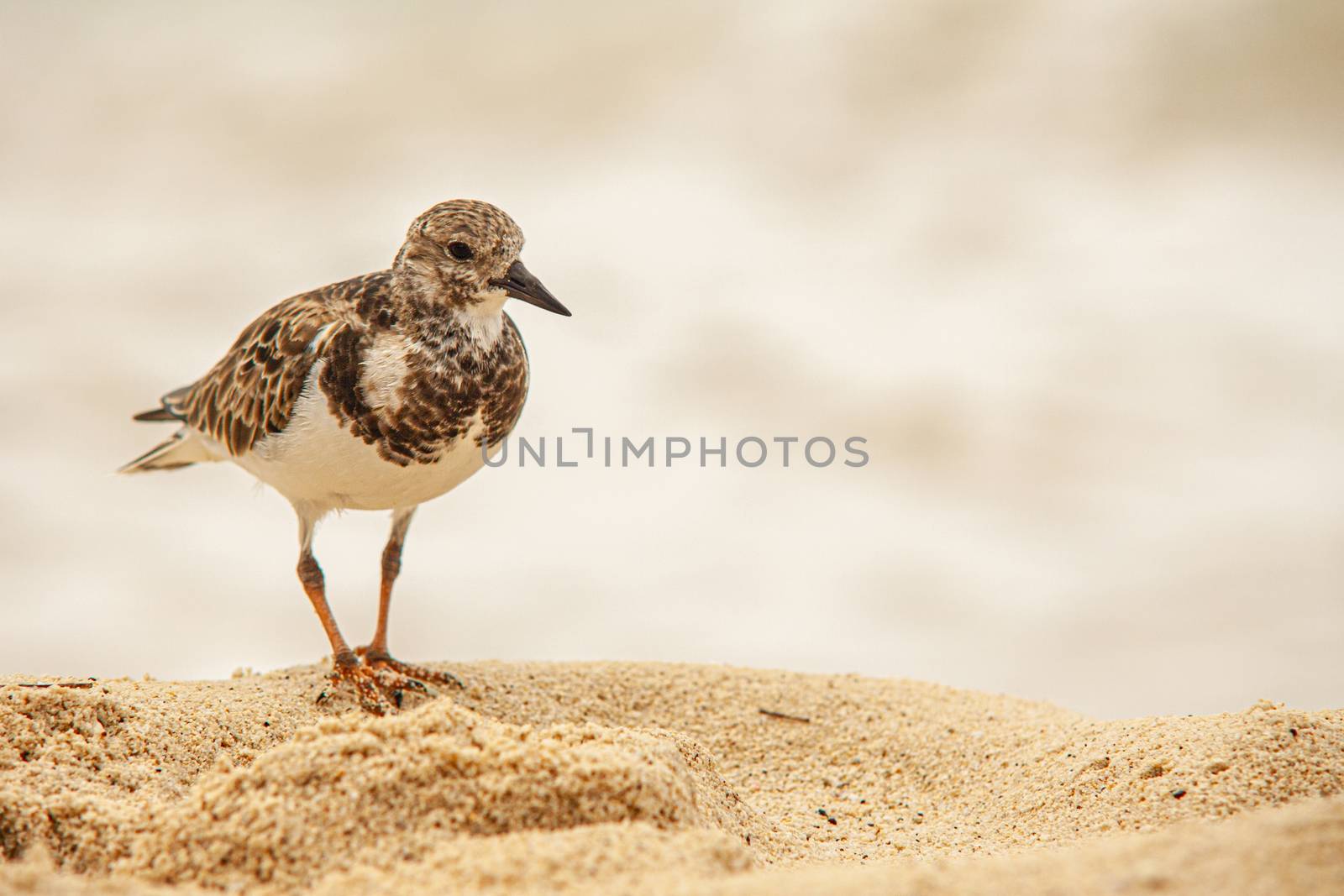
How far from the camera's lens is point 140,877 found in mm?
2273

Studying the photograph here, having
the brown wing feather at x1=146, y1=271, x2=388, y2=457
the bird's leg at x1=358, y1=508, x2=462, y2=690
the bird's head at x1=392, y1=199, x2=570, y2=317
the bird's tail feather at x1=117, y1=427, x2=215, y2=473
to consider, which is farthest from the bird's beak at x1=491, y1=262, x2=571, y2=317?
the bird's tail feather at x1=117, y1=427, x2=215, y2=473

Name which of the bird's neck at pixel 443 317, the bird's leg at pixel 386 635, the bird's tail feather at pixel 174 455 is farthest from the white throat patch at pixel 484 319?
the bird's tail feather at pixel 174 455

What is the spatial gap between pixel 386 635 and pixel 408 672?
228 millimetres

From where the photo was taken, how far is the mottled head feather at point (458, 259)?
373 cm

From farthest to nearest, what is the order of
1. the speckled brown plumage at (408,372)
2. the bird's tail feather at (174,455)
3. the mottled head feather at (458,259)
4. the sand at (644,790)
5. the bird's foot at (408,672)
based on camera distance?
the bird's tail feather at (174,455) < the bird's foot at (408,672) < the mottled head feather at (458,259) < the speckled brown plumage at (408,372) < the sand at (644,790)

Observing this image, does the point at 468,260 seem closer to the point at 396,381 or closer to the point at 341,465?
the point at 396,381

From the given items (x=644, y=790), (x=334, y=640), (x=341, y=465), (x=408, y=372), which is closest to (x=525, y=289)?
(x=408, y=372)

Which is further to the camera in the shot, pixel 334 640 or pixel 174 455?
pixel 174 455

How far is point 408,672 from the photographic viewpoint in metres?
4.09

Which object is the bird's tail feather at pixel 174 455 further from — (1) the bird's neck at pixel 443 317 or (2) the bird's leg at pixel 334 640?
(1) the bird's neck at pixel 443 317

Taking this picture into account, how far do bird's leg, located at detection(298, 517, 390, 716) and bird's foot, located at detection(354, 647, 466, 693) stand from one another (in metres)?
0.07

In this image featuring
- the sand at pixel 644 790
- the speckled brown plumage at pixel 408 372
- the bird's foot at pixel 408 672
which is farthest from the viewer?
the bird's foot at pixel 408 672

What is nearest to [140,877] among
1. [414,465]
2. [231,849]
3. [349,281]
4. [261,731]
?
[231,849]

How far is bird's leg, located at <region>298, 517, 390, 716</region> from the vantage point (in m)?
3.82
